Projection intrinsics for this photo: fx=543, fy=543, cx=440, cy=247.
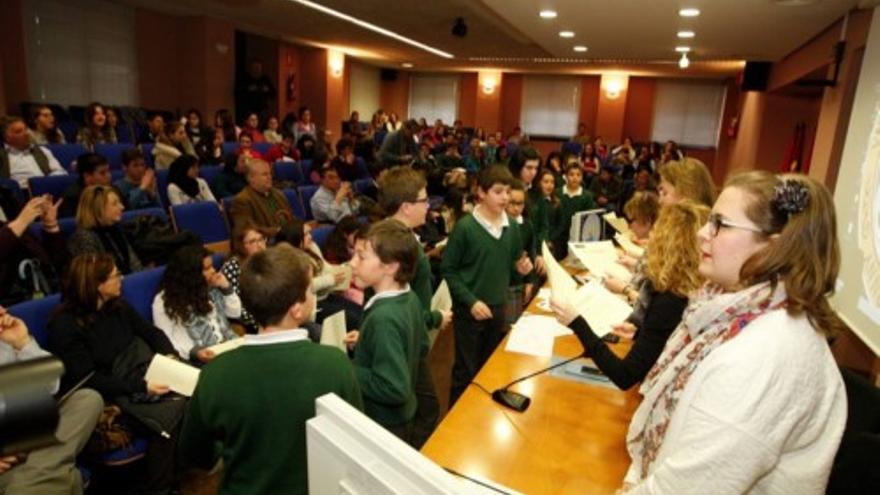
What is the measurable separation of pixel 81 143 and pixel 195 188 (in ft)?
7.65

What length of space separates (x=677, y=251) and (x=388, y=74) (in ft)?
51.0

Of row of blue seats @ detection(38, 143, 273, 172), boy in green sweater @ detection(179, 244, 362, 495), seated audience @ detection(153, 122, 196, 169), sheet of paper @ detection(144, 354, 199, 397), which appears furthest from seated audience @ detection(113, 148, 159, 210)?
boy in green sweater @ detection(179, 244, 362, 495)

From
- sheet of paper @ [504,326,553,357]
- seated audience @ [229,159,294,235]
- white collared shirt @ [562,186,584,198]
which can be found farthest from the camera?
white collared shirt @ [562,186,584,198]

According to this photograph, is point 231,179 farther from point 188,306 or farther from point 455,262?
point 455,262

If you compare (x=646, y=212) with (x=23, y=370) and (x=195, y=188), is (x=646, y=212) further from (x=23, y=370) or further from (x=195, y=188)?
(x=195, y=188)

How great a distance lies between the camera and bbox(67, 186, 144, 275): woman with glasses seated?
10.3ft

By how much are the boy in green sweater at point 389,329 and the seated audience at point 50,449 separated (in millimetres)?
890

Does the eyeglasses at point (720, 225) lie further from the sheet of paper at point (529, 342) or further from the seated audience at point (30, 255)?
the seated audience at point (30, 255)

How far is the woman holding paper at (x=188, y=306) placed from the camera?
256 centimetres

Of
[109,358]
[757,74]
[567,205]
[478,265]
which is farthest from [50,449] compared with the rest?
[757,74]

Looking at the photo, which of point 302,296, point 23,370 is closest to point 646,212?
point 302,296

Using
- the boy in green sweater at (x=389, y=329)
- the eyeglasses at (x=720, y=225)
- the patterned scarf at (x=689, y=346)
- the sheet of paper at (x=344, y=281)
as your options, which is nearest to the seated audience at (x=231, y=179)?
the sheet of paper at (x=344, y=281)

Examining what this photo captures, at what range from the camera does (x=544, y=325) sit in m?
2.47

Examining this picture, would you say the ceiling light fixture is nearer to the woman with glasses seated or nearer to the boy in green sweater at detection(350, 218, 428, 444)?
the woman with glasses seated
